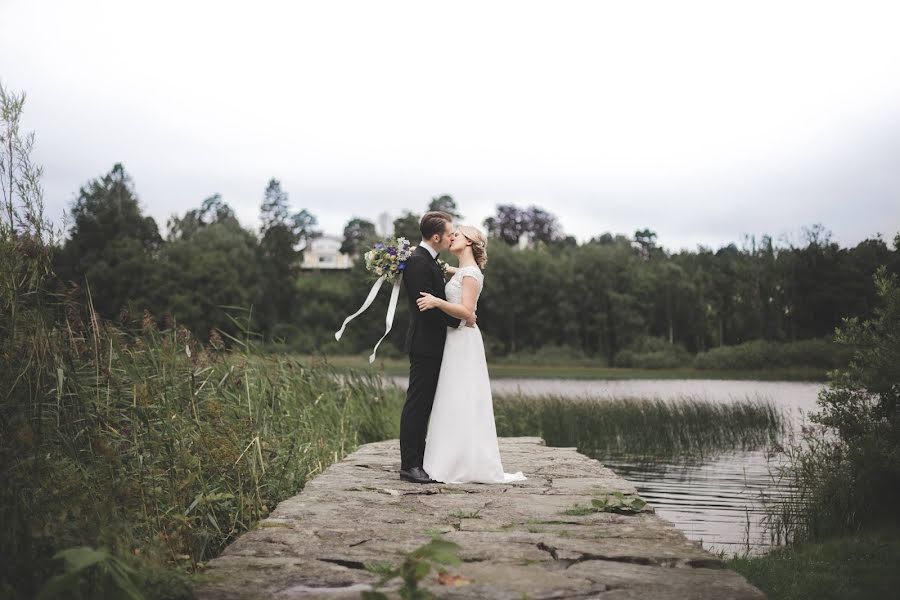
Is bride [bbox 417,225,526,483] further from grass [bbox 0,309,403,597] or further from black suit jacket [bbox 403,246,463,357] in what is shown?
grass [bbox 0,309,403,597]

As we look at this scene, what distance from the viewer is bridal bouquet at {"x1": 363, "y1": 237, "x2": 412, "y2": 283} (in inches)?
286

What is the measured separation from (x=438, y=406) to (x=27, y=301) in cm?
322

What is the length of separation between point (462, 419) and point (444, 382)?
344 millimetres

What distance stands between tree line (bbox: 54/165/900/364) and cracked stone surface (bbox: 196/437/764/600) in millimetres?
35360

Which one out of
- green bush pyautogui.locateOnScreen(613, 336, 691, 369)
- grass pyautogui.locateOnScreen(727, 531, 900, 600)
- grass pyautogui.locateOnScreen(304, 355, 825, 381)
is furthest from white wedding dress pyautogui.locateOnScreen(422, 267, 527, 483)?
green bush pyautogui.locateOnScreen(613, 336, 691, 369)

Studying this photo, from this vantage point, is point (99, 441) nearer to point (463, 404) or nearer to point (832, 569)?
point (463, 404)

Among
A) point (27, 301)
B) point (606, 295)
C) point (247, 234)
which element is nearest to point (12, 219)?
point (27, 301)

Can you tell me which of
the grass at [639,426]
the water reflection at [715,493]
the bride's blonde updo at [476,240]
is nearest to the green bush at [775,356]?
the grass at [639,426]

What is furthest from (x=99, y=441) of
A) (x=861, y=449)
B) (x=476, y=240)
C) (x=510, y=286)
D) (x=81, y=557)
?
(x=510, y=286)

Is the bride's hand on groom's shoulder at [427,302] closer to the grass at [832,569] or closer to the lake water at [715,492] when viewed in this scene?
the grass at [832,569]

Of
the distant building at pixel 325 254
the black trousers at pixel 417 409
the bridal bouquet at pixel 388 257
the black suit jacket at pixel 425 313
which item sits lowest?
the black trousers at pixel 417 409

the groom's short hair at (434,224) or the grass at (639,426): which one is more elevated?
the groom's short hair at (434,224)

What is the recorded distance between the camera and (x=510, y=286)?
58.5 meters

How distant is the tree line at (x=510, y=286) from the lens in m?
44.6
